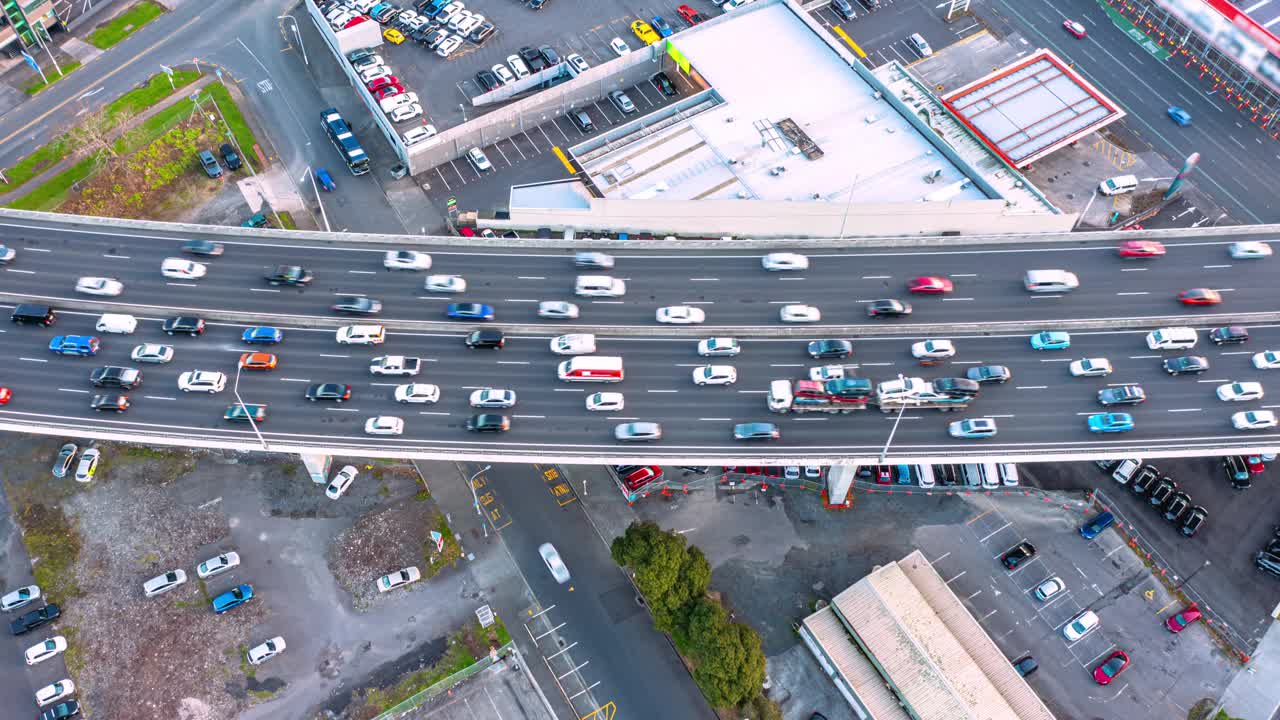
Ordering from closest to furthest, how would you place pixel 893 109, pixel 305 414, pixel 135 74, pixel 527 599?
A: pixel 305 414, pixel 527 599, pixel 893 109, pixel 135 74

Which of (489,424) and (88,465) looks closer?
(489,424)

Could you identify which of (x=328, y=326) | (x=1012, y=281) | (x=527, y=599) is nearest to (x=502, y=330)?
(x=328, y=326)

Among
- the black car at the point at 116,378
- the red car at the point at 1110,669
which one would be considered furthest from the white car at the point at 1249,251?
the black car at the point at 116,378

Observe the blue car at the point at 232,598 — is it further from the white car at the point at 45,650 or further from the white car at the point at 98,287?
the white car at the point at 98,287

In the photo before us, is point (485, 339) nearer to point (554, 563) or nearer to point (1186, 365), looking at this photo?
point (554, 563)

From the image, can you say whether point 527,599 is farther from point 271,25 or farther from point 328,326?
point 271,25

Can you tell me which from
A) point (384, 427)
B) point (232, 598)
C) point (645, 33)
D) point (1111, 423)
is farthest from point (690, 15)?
point (232, 598)
